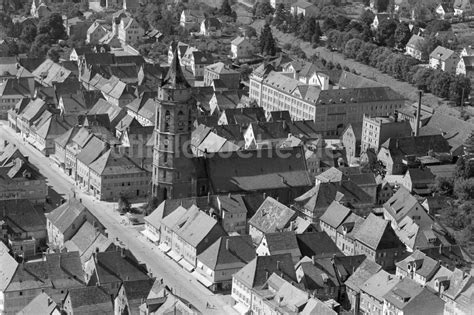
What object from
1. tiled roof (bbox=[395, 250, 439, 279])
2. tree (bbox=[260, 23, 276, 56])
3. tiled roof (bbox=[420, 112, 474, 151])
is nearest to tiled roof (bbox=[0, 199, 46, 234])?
tiled roof (bbox=[395, 250, 439, 279])

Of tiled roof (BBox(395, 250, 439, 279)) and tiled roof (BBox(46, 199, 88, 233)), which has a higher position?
tiled roof (BBox(395, 250, 439, 279))

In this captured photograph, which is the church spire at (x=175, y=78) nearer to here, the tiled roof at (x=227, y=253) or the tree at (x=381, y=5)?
the tiled roof at (x=227, y=253)

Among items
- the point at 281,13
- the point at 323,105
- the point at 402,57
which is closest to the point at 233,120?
the point at 323,105

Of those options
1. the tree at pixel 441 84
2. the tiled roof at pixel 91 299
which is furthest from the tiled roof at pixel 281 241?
the tree at pixel 441 84

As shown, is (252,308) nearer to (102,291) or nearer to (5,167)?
(102,291)

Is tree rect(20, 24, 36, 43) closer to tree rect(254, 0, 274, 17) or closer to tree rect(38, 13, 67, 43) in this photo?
tree rect(38, 13, 67, 43)

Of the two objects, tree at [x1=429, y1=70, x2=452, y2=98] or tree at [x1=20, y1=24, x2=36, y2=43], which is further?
tree at [x1=20, y1=24, x2=36, y2=43]

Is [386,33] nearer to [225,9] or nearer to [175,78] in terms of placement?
[225,9]

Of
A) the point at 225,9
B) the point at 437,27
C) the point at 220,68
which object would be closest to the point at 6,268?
the point at 220,68
